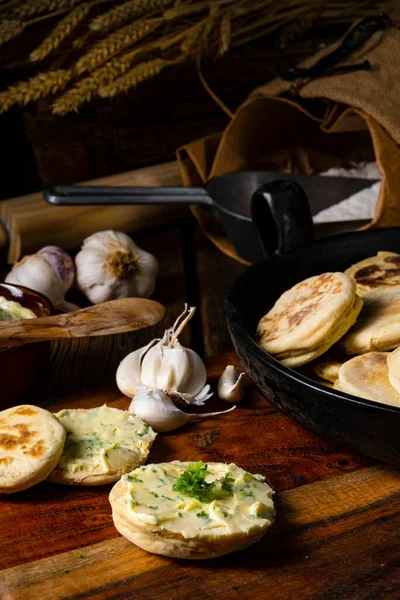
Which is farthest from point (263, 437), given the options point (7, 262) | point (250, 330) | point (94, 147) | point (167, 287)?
point (94, 147)

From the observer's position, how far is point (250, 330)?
62.8 inches

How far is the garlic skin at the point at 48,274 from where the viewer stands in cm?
214

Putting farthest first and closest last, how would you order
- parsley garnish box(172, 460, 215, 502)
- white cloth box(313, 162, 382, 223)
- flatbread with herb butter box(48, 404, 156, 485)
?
white cloth box(313, 162, 382, 223)
flatbread with herb butter box(48, 404, 156, 485)
parsley garnish box(172, 460, 215, 502)

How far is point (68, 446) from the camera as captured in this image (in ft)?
4.60

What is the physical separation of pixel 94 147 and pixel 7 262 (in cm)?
84

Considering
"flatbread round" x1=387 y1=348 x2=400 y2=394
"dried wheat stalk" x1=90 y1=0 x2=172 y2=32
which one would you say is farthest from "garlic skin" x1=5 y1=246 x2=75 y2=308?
"flatbread round" x1=387 y1=348 x2=400 y2=394

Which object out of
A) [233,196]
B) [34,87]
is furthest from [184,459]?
[34,87]

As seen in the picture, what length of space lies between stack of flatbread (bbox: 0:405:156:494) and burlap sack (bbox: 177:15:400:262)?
1.12 meters

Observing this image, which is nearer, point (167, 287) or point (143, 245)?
point (167, 287)

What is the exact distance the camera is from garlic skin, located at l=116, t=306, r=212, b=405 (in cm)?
162

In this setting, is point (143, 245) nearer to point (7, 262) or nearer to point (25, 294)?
point (7, 262)

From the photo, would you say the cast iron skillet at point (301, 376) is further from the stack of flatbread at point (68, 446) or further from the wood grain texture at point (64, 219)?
the wood grain texture at point (64, 219)

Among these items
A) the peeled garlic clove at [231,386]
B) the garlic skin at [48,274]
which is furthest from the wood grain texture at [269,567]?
the garlic skin at [48,274]

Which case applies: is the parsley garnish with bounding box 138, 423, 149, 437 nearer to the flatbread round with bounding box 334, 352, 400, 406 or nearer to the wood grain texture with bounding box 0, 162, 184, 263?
the flatbread round with bounding box 334, 352, 400, 406
